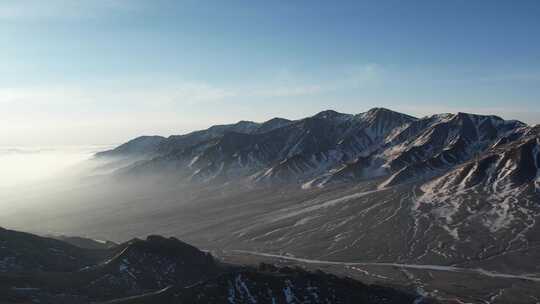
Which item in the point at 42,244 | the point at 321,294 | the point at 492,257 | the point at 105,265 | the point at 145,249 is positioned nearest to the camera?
the point at 321,294

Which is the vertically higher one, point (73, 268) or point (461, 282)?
point (73, 268)

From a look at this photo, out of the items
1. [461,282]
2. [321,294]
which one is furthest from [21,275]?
[461,282]

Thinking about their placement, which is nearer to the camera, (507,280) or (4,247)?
(4,247)

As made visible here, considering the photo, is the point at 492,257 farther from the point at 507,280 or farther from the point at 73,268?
the point at 73,268

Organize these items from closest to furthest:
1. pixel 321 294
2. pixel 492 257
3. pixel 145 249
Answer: pixel 321 294
pixel 145 249
pixel 492 257

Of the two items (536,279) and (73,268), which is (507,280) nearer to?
(536,279)

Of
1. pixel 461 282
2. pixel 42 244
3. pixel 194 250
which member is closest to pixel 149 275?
pixel 194 250

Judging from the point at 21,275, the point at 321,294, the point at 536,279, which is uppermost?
the point at 21,275
